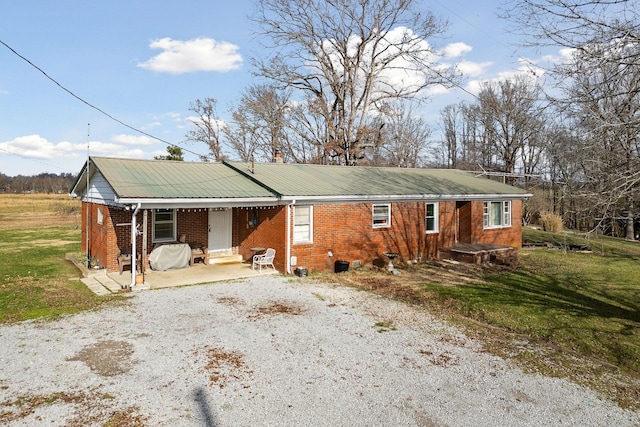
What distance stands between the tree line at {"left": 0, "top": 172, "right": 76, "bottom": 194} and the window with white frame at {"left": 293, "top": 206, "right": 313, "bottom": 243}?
230 ft

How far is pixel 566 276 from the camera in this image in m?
13.1

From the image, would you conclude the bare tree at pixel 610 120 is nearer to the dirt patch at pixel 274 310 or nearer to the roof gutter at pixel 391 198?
the dirt patch at pixel 274 310

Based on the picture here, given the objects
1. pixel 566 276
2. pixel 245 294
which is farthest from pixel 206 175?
pixel 566 276

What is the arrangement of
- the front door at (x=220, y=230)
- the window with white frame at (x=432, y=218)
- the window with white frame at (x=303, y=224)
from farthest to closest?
the window with white frame at (x=432, y=218) < the front door at (x=220, y=230) < the window with white frame at (x=303, y=224)

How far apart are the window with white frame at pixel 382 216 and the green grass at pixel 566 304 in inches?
140

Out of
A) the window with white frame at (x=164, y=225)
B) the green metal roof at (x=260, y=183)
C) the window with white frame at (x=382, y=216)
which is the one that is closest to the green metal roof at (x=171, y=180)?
the green metal roof at (x=260, y=183)

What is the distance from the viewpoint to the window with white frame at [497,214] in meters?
18.4

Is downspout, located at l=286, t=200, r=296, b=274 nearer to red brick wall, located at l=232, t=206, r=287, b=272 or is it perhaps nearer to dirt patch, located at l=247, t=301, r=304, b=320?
red brick wall, located at l=232, t=206, r=287, b=272

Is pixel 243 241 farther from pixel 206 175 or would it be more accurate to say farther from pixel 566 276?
pixel 566 276

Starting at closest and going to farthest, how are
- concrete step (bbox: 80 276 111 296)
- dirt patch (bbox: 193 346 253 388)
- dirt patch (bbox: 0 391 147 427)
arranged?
dirt patch (bbox: 0 391 147 427) < dirt patch (bbox: 193 346 253 388) < concrete step (bbox: 80 276 111 296)

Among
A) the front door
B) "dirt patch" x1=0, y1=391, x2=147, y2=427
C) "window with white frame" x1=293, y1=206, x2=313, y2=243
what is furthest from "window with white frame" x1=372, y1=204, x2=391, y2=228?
"dirt patch" x1=0, y1=391, x2=147, y2=427

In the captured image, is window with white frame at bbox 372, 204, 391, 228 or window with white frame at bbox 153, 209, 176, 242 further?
window with white frame at bbox 372, 204, 391, 228

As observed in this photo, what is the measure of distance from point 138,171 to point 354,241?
7261mm

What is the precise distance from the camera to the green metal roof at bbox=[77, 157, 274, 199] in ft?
35.4
